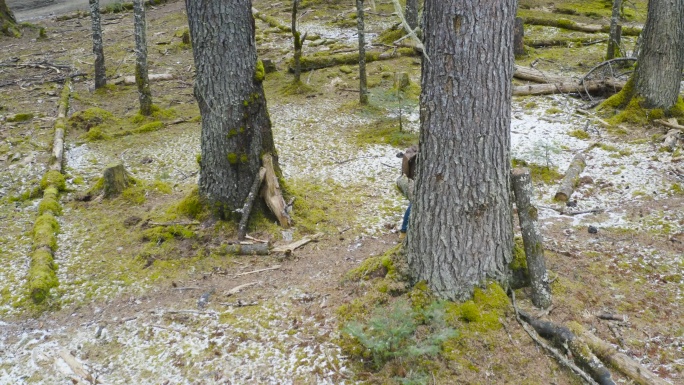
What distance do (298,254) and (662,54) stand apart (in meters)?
7.09

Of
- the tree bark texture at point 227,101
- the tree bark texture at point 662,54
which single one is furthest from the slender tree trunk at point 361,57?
the tree bark texture at point 662,54

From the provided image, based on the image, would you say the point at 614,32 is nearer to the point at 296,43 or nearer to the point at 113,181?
the point at 296,43

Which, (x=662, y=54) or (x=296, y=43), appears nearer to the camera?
(x=662, y=54)

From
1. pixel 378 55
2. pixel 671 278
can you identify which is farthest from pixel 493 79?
pixel 378 55

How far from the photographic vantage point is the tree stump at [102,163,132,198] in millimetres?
7797

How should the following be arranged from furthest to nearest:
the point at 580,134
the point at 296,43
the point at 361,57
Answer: the point at 296,43
the point at 361,57
the point at 580,134

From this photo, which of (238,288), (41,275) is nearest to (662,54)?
(238,288)

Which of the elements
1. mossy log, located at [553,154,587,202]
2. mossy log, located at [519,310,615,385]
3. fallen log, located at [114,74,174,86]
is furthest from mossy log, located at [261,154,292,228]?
fallen log, located at [114,74,174,86]

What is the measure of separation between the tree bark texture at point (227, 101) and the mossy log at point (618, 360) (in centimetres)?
421

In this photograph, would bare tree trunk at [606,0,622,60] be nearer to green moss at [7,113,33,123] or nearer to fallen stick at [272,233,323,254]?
fallen stick at [272,233,323,254]

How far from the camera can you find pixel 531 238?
426 cm

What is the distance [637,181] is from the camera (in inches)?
276

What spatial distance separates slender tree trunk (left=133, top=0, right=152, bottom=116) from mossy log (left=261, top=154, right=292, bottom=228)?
5.74 m

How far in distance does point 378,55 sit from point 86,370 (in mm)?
11472
